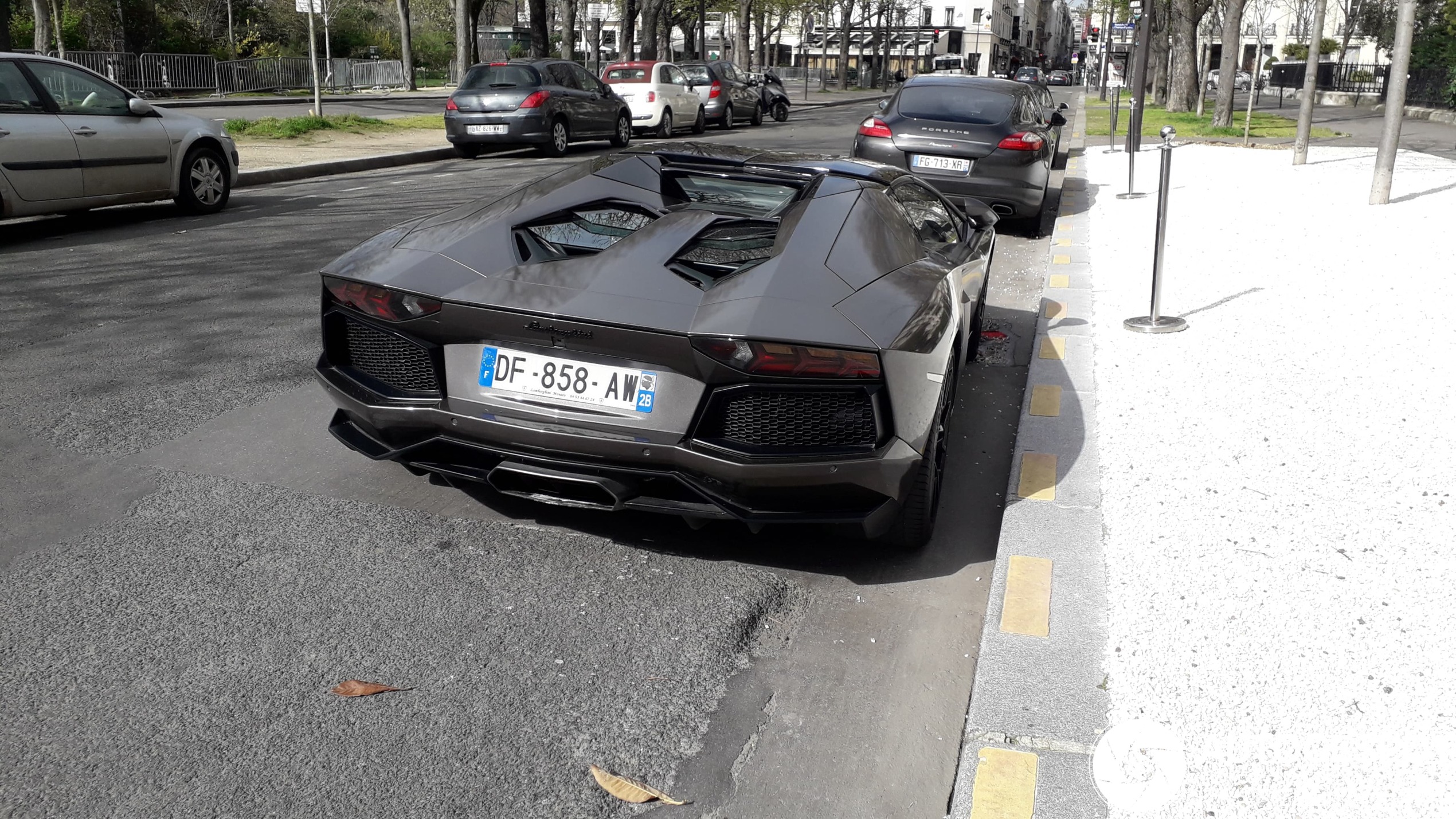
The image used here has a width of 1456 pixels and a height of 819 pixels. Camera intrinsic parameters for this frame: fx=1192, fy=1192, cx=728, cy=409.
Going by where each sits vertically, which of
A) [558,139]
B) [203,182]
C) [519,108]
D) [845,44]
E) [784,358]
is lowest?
[203,182]

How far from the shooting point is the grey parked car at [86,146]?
9.66 m

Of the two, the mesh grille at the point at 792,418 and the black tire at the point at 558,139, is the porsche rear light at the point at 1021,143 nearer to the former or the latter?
the mesh grille at the point at 792,418

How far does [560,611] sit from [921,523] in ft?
4.03

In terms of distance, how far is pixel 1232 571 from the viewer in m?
3.62

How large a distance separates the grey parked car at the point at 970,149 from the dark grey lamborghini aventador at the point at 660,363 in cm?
728

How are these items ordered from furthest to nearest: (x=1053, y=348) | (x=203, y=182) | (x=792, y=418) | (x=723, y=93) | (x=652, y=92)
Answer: (x=723, y=93), (x=652, y=92), (x=203, y=182), (x=1053, y=348), (x=792, y=418)

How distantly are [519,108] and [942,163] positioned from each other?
9.60 m

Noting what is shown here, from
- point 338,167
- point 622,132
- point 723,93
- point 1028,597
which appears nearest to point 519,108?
point 338,167

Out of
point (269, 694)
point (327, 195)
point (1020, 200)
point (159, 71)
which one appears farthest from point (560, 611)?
point (159, 71)

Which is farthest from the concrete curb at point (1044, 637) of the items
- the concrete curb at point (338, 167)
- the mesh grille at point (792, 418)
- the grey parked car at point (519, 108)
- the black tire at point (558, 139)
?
the black tire at point (558, 139)

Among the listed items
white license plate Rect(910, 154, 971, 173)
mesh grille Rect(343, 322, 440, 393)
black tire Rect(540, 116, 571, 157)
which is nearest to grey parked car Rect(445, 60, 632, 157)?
black tire Rect(540, 116, 571, 157)

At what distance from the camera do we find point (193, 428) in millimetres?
4965

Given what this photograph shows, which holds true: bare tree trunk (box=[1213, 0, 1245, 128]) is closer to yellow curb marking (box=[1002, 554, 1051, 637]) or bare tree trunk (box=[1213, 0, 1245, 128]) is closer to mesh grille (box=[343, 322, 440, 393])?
yellow curb marking (box=[1002, 554, 1051, 637])

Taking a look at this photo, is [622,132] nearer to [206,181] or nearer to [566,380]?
[206,181]
